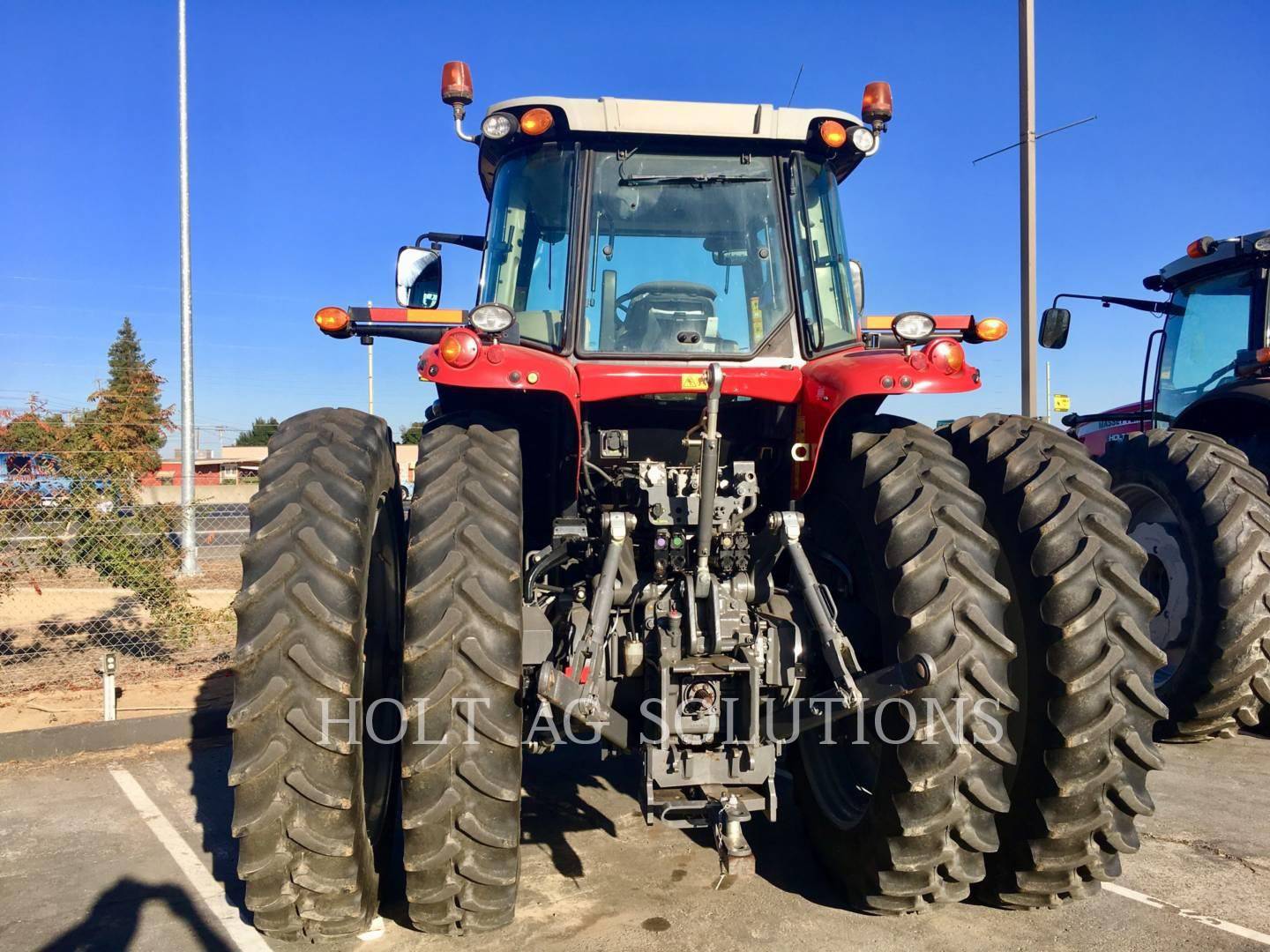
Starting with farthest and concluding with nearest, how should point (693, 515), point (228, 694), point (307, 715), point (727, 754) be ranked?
point (228, 694) < point (693, 515) < point (727, 754) < point (307, 715)

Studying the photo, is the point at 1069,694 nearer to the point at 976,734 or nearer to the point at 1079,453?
the point at 976,734

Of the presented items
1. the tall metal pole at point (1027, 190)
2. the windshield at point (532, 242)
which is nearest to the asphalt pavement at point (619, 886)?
the windshield at point (532, 242)

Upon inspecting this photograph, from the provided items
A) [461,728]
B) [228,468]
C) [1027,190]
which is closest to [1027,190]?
[1027,190]

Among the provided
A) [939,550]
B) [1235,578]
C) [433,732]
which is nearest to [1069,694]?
[939,550]

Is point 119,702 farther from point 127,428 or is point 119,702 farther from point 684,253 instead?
point 684,253

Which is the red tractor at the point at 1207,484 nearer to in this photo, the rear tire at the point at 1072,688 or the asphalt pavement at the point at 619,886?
the asphalt pavement at the point at 619,886

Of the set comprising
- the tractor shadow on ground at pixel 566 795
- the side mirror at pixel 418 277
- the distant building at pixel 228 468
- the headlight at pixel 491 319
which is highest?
the side mirror at pixel 418 277

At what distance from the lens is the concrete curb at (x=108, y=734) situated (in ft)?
20.2

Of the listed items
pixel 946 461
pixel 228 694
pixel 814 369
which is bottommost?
pixel 228 694

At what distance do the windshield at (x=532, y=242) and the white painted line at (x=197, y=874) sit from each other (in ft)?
8.82

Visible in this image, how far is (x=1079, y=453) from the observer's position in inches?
153

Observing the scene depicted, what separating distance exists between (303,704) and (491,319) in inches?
62.5

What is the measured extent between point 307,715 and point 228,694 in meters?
4.99

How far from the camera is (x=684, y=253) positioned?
4469 millimetres
